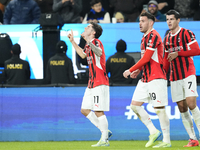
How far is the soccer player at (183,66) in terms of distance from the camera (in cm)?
591

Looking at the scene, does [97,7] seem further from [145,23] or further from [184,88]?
[184,88]

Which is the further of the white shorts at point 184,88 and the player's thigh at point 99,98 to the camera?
the player's thigh at point 99,98

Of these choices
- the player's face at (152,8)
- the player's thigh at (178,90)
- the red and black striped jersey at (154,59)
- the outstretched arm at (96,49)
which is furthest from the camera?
the player's face at (152,8)

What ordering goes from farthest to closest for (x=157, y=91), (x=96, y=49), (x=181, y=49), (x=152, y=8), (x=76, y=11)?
1. (x=76, y=11)
2. (x=152, y=8)
3. (x=181, y=49)
4. (x=96, y=49)
5. (x=157, y=91)

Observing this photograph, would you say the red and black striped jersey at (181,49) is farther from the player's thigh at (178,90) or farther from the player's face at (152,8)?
the player's face at (152,8)

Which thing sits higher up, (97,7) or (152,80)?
(97,7)

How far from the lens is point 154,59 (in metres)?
5.80

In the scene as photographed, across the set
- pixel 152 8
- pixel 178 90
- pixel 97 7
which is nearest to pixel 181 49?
pixel 178 90

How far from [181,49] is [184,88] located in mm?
633

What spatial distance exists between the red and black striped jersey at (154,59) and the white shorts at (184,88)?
37 centimetres

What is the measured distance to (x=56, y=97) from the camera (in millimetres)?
7824

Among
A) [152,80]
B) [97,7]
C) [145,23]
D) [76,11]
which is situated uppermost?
[97,7]

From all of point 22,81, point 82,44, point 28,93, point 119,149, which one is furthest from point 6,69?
point 119,149

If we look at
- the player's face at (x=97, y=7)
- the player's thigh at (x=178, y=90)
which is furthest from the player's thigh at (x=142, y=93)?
the player's face at (x=97, y=7)
